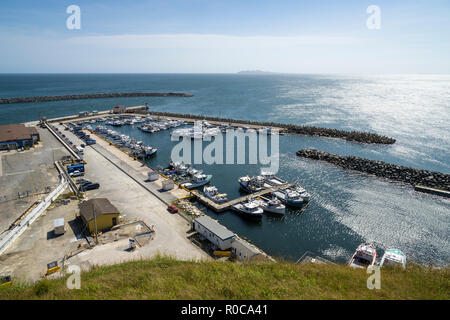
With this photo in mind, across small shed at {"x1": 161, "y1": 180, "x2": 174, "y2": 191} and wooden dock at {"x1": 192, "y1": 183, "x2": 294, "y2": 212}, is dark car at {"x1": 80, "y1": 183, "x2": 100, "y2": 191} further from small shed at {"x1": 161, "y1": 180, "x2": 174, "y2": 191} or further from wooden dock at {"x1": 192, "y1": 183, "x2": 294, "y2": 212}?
wooden dock at {"x1": 192, "y1": 183, "x2": 294, "y2": 212}

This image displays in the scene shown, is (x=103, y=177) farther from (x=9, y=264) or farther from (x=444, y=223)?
(x=444, y=223)

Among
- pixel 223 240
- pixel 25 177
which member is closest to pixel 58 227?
pixel 223 240

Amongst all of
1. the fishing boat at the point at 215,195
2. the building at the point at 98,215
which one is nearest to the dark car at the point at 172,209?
the building at the point at 98,215

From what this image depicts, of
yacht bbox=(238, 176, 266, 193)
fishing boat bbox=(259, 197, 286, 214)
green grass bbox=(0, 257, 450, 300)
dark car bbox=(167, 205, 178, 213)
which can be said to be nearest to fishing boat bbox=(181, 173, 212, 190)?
yacht bbox=(238, 176, 266, 193)

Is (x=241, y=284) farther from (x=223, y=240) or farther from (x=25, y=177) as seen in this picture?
(x=25, y=177)

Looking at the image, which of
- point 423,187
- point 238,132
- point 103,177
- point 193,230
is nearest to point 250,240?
point 193,230
